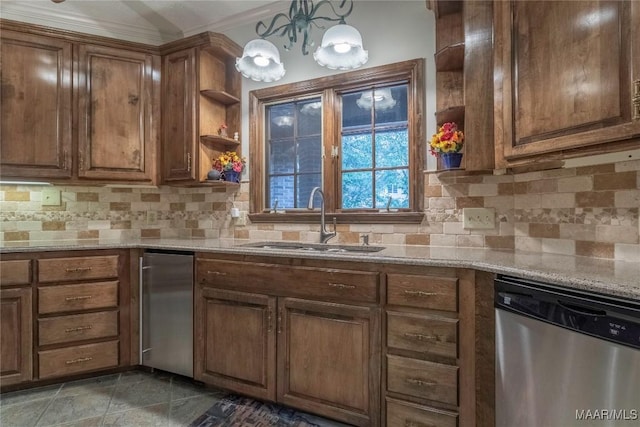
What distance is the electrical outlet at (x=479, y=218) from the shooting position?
1865 mm

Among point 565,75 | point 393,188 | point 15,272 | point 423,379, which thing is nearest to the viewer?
point 565,75

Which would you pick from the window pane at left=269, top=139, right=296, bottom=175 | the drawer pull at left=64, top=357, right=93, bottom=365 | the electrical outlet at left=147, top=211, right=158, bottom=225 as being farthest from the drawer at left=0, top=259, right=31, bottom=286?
the window pane at left=269, top=139, right=296, bottom=175

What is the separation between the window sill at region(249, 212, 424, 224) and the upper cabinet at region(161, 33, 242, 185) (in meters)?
Result: 0.44

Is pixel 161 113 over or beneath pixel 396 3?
beneath

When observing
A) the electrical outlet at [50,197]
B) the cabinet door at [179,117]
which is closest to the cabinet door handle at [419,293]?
the cabinet door at [179,117]

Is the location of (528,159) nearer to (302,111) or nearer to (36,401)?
(302,111)

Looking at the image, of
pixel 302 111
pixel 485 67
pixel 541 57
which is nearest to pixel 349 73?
pixel 302 111

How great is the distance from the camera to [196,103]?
2.39 metres

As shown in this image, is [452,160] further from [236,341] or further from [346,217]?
[236,341]

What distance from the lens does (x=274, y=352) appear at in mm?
1737

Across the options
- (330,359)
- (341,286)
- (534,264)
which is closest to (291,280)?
(341,286)

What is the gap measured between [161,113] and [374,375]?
7.80 feet

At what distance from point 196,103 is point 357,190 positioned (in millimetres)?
1345

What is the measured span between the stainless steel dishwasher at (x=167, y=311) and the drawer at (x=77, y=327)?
0.19m
